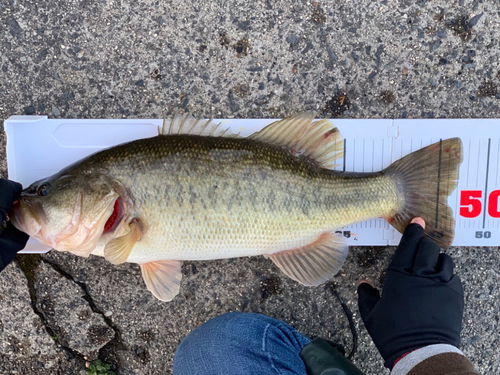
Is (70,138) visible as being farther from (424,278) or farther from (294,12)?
(424,278)

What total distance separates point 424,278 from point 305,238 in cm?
61

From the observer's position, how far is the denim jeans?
1.67 meters

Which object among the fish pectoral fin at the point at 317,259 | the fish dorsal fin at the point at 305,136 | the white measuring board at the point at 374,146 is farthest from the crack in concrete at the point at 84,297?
the fish dorsal fin at the point at 305,136

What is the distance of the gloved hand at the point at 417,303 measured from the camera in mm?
1692

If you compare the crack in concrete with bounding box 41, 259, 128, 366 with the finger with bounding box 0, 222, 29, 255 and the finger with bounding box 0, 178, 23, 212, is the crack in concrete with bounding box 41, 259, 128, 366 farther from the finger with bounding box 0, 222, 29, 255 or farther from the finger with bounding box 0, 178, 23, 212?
the finger with bounding box 0, 178, 23, 212

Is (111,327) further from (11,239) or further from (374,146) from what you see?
(374,146)

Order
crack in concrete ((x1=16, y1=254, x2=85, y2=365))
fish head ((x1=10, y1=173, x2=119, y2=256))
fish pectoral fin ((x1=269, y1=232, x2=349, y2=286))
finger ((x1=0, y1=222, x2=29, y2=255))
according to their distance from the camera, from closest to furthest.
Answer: fish head ((x1=10, y1=173, x2=119, y2=256))
finger ((x1=0, y1=222, x2=29, y2=255))
fish pectoral fin ((x1=269, y1=232, x2=349, y2=286))
crack in concrete ((x1=16, y1=254, x2=85, y2=365))

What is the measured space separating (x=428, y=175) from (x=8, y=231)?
1.92 meters

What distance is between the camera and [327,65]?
74.4 inches

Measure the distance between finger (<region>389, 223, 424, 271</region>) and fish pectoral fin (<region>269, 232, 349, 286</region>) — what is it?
27 cm

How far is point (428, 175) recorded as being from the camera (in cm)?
169

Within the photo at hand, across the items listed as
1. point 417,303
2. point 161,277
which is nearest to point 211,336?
point 161,277

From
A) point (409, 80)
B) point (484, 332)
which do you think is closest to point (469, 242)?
point (484, 332)

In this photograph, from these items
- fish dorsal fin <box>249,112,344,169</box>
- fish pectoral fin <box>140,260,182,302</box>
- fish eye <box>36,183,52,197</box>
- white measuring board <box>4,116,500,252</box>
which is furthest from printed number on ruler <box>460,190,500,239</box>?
fish eye <box>36,183,52,197</box>
